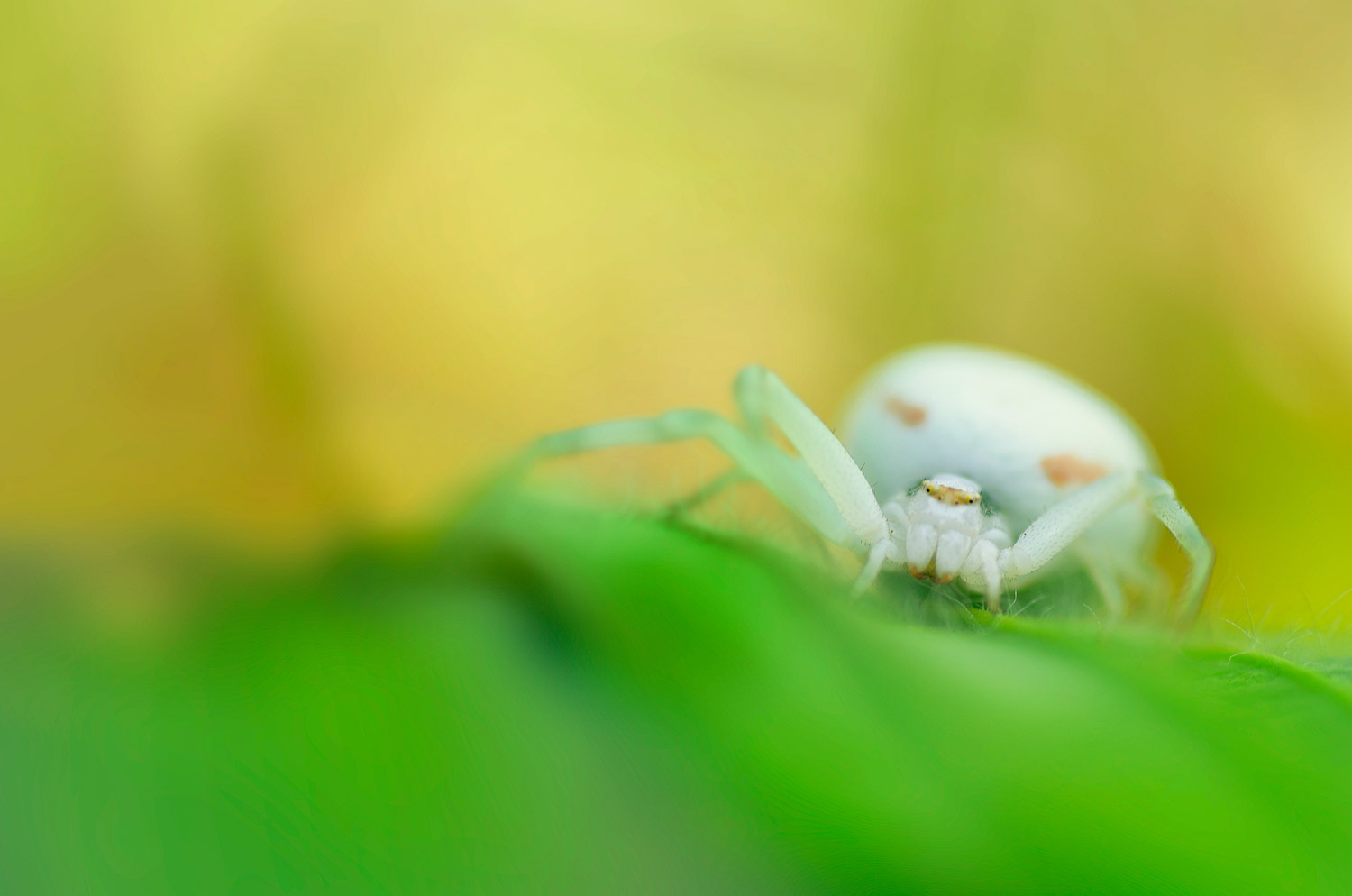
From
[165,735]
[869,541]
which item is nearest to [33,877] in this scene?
[165,735]

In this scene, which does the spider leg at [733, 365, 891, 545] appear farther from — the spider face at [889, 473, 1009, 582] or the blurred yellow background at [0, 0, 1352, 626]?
the blurred yellow background at [0, 0, 1352, 626]

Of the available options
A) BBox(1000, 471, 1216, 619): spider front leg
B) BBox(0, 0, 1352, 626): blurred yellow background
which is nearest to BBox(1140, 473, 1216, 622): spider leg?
BBox(1000, 471, 1216, 619): spider front leg

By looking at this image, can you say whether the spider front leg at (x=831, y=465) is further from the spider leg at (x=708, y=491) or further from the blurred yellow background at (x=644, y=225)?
the blurred yellow background at (x=644, y=225)

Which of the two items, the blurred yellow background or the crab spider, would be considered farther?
the blurred yellow background

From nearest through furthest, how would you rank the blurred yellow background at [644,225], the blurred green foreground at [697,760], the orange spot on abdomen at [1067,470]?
the blurred green foreground at [697,760] < the orange spot on abdomen at [1067,470] < the blurred yellow background at [644,225]

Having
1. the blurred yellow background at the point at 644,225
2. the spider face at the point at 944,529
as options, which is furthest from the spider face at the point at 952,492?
the blurred yellow background at the point at 644,225

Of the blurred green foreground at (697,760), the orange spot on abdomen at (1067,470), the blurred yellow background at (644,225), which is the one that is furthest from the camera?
the blurred yellow background at (644,225)
